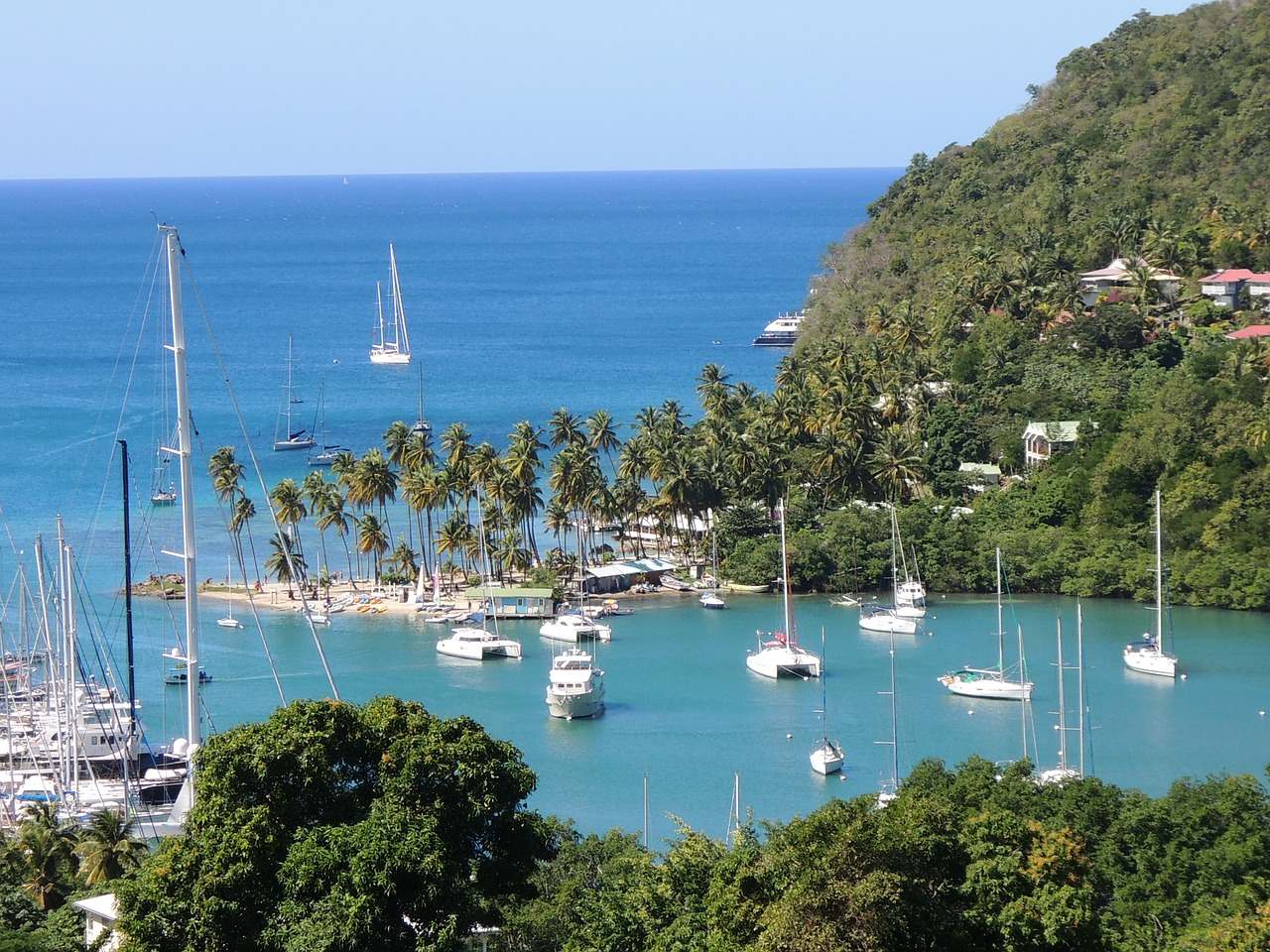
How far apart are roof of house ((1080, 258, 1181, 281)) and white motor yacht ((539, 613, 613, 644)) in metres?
37.7

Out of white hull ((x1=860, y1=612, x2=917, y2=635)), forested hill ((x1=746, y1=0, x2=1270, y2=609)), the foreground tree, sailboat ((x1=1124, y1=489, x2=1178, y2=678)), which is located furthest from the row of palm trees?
the foreground tree

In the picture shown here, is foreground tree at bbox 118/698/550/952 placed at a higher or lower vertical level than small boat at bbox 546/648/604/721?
higher

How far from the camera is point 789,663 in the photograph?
53531mm

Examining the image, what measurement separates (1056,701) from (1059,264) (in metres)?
41.8

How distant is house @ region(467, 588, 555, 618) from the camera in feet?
197

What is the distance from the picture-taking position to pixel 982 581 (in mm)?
61656

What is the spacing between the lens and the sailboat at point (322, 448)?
87.2m

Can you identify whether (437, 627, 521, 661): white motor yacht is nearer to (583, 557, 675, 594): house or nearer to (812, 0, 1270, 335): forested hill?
(583, 557, 675, 594): house

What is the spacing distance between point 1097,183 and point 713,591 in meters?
48.0

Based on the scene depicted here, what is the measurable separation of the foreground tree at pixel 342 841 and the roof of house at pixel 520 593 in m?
33.4

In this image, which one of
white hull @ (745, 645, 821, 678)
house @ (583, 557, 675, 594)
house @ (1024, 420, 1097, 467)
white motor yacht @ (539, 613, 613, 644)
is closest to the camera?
white hull @ (745, 645, 821, 678)

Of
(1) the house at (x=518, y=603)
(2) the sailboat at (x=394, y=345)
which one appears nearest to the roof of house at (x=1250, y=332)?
(1) the house at (x=518, y=603)

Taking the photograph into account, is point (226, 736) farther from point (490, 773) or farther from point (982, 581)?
point (982, 581)

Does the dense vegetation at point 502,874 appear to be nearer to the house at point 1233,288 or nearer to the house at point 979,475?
the house at point 979,475
